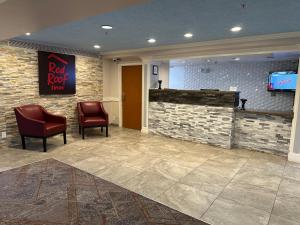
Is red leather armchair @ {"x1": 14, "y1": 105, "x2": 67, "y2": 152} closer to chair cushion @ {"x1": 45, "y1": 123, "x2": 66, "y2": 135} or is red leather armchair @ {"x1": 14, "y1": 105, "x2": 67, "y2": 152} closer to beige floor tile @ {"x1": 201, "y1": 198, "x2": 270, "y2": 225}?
chair cushion @ {"x1": 45, "y1": 123, "x2": 66, "y2": 135}

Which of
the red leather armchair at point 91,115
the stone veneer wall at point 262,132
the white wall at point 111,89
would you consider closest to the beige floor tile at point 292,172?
the stone veneer wall at point 262,132

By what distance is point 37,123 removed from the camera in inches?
164

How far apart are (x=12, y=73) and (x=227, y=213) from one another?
4.71 metres

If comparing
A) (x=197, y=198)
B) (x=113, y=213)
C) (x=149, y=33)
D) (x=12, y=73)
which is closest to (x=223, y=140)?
(x=197, y=198)

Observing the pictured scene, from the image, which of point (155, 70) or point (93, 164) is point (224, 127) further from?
point (93, 164)

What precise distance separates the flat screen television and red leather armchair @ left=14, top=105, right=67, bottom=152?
5.53 m

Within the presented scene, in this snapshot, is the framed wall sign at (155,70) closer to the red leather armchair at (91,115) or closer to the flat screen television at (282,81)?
the red leather armchair at (91,115)

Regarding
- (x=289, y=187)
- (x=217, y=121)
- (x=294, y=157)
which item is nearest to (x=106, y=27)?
(x=217, y=121)

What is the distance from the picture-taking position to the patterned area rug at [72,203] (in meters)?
2.16

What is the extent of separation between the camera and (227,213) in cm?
231

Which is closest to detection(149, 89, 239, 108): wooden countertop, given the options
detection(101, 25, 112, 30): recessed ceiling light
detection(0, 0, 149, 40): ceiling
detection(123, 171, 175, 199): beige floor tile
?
detection(123, 171, 175, 199): beige floor tile

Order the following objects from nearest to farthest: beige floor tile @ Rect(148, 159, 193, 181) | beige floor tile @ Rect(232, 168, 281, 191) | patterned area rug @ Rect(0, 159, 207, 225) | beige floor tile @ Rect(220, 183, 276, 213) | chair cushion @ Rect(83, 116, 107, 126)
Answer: patterned area rug @ Rect(0, 159, 207, 225) < beige floor tile @ Rect(220, 183, 276, 213) < beige floor tile @ Rect(232, 168, 281, 191) < beige floor tile @ Rect(148, 159, 193, 181) < chair cushion @ Rect(83, 116, 107, 126)

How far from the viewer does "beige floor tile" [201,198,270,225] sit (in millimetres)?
2172

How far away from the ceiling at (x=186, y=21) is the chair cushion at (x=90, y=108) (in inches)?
76.6
